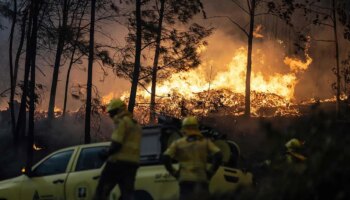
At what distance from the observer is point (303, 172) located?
15.9 feet

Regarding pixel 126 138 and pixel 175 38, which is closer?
pixel 126 138

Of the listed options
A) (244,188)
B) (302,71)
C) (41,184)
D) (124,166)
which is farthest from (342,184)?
(302,71)

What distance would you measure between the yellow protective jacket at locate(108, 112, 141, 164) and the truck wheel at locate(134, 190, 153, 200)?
2.62ft

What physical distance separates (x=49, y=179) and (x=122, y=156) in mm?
2385

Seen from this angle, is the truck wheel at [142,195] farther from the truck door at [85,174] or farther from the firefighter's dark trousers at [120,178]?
the truck door at [85,174]

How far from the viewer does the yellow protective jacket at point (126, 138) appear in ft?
29.2

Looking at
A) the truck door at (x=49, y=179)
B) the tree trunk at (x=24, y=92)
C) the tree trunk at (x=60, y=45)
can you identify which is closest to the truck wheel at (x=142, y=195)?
the truck door at (x=49, y=179)

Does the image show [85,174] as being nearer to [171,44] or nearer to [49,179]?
[49,179]

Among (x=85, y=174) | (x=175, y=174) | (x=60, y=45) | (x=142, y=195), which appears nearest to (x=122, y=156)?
(x=175, y=174)

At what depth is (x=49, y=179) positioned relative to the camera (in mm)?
10781

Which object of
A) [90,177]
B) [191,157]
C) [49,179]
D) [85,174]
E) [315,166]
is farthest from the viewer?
[49,179]

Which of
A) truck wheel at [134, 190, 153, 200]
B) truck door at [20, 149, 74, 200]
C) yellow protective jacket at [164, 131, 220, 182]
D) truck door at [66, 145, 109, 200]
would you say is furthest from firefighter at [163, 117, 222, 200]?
truck door at [20, 149, 74, 200]

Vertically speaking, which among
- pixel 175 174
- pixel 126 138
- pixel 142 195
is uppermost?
pixel 126 138

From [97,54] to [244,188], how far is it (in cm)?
2136
